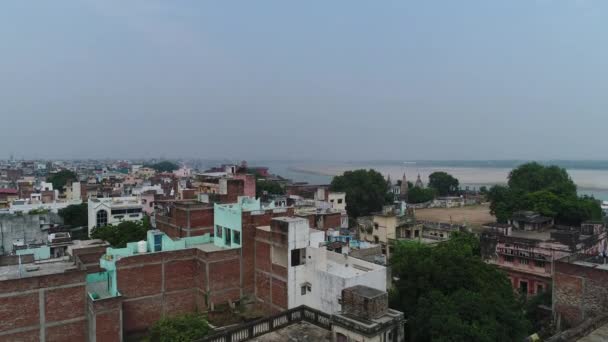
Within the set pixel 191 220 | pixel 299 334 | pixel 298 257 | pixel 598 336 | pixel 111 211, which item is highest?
pixel 191 220

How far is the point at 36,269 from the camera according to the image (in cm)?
2127

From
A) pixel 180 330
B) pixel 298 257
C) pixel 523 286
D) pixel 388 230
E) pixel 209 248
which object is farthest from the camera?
pixel 388 230

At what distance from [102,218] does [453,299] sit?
41966mm

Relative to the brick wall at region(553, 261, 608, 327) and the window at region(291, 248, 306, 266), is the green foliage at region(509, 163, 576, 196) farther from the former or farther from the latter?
the window at region(291, 248, 306, 266)

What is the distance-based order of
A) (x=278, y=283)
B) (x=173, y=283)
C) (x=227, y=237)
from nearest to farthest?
(x=278, y=283)
(x=173, y=283)
(x=227, y=237)

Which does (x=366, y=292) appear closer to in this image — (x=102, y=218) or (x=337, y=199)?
(x=102, y=218)

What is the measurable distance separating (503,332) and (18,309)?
2000 cm

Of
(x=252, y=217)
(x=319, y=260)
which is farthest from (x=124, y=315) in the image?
(x=319, y=260)

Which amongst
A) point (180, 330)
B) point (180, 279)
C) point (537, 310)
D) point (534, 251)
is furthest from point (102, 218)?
point (537, 310)

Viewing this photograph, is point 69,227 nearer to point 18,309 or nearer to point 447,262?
point 18,309

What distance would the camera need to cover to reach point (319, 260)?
70.7 ft

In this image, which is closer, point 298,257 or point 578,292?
point 578,292

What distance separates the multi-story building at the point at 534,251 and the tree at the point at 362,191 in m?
30.0

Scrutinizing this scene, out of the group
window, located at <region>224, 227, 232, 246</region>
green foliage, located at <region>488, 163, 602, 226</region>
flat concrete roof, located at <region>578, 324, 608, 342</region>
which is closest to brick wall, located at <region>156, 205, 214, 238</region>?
window, located at <region>224, 227, 232, 246</region>
